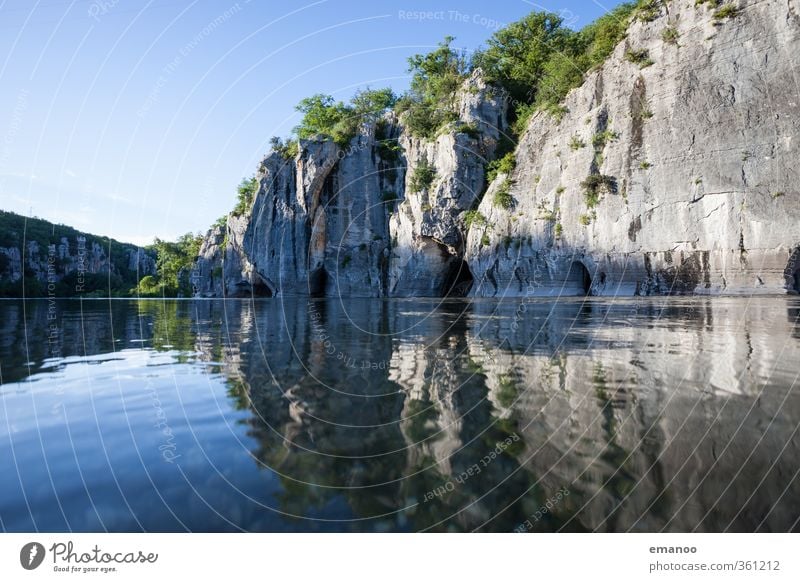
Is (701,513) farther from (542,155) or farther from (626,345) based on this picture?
(542,155)

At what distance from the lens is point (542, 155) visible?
33969 millimetres

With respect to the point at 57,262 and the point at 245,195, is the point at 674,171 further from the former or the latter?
the point at 57,262

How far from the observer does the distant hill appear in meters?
71.8

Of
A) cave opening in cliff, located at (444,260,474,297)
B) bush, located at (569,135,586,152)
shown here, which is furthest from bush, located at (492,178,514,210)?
cave opening in cliff, located at (444,260,474,297)

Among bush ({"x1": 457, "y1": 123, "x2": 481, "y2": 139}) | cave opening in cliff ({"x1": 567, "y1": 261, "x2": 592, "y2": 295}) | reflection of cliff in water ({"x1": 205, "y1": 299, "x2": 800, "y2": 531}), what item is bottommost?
reflection of cliff in water ({"x1": 205, "y1": 299, "x2": 800, "y2": 531})

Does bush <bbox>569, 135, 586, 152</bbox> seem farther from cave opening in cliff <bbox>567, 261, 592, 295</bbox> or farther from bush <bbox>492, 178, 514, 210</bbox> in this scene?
cave opening in cliff <bbox>567, 261, 592, 295</bbox>

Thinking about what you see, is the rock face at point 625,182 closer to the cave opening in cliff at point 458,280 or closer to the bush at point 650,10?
the cave opening in cliff at point 458,280

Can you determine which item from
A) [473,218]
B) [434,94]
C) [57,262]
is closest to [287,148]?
[434,94]

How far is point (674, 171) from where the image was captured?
25.6m

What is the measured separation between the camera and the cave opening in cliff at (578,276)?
30.3m

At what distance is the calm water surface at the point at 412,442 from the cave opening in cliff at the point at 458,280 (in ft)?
112
